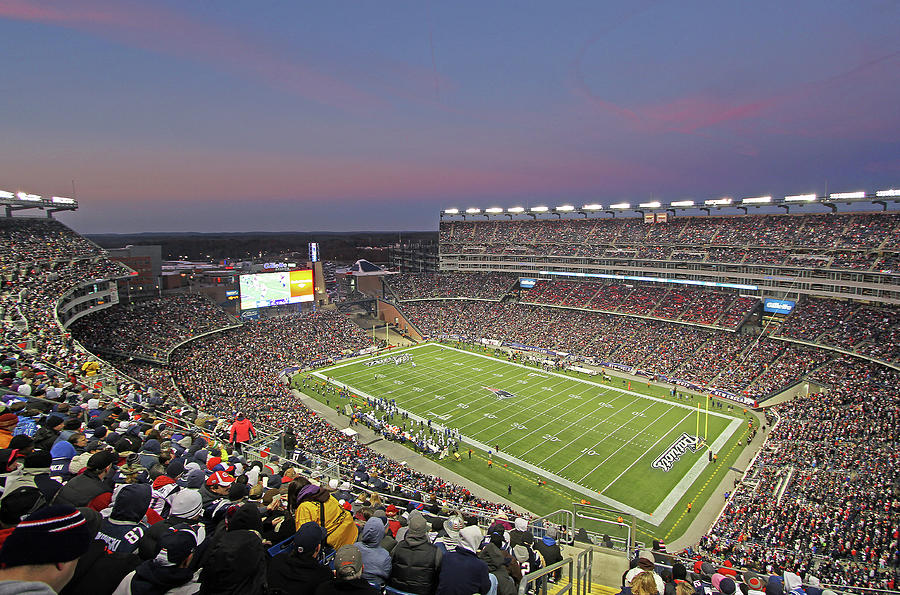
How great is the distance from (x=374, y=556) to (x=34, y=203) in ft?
158

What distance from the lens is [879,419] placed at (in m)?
23.3

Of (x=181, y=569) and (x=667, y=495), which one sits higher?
(x=181, y=569)

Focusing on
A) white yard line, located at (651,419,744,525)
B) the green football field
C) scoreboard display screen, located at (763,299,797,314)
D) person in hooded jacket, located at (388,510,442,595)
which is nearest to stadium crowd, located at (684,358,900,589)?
white yard line, located at (651,419,744,525)

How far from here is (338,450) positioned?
24.2 m

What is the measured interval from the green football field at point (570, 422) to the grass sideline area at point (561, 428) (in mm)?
73

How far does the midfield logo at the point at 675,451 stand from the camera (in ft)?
82.7

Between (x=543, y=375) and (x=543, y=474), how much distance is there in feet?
55.6

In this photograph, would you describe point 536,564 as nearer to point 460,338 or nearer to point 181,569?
point 181,569

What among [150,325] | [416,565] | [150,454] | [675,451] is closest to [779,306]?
[675,451]

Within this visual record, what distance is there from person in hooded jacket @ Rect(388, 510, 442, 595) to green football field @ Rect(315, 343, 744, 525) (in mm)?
19648

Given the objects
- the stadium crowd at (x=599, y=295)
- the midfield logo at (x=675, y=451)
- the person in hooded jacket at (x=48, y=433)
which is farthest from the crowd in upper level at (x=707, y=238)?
the person in hooded jacket at (x=48, y=433)

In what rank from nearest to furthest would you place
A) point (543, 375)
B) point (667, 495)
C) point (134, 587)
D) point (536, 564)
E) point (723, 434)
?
point (134, 587) < point (536, 564) < point (667, 495) < point (723, 434) < point (543, 375)

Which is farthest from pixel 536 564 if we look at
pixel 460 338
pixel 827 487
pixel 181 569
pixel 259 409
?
pixel 460 338

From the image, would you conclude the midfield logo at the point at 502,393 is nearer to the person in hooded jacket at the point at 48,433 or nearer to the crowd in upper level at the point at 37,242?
the person in hooded jacket at the point at 48,433
